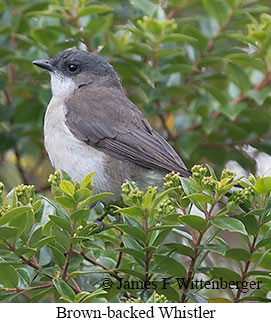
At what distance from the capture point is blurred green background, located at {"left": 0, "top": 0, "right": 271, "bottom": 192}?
459cm

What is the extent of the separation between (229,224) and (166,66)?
2312 mm

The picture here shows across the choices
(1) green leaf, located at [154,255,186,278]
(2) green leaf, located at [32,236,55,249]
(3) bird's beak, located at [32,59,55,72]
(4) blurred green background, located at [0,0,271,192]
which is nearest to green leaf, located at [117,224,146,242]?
(1) green leaf, located at [154,255,186,278]

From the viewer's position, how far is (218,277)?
10.6 ft

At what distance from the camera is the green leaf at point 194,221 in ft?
9.20

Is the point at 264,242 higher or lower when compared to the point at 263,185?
lower

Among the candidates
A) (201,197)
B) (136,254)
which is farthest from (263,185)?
(136,254)

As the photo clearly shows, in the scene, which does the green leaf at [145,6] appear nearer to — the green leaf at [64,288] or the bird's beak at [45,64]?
the bird's beak at [45,64]

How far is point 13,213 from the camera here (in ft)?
9.02

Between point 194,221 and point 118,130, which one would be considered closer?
point 194,221

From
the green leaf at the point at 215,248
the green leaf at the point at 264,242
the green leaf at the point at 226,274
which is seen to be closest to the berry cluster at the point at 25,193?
the green leaf at the point at 215,248

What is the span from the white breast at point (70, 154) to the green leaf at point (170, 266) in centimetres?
157

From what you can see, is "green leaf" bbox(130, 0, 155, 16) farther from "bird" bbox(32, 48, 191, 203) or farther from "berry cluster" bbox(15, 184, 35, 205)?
"berry cluster" bbox(15, 184, 35, 205)

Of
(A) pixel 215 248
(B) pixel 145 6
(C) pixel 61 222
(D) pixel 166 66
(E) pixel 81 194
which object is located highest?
(B) pixel 145 6

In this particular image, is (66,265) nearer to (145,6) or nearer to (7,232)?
(7,232)
